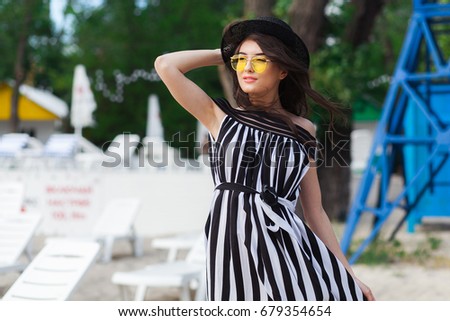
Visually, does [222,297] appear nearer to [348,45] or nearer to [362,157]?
[348,45]

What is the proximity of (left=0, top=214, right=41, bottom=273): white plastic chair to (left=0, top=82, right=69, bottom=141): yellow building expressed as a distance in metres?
20.4

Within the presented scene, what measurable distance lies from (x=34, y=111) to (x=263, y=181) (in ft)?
87.0

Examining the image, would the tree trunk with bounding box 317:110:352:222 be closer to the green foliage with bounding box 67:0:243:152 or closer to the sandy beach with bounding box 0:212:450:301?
the sandy beach with bounding box 0:212:450:301

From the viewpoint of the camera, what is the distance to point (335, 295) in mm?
2281

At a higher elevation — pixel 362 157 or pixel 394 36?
pixel 394 36

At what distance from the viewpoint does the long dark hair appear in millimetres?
2345

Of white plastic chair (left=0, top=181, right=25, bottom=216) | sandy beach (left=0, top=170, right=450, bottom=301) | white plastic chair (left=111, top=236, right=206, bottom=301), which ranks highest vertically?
white plastic chair (left=0, top=181, right=25, bottom=216)

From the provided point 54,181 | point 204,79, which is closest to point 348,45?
point 54,181

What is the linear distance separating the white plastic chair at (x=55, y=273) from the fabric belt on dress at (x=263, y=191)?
2517 mm

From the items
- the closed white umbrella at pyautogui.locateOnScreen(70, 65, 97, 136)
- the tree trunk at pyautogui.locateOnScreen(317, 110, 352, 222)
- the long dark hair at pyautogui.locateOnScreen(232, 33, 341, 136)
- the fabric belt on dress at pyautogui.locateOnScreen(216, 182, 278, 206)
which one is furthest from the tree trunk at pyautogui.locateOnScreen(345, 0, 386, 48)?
the fabric belt on dress at pyautogui.locateOnScreen(216, 182, 278, 206)

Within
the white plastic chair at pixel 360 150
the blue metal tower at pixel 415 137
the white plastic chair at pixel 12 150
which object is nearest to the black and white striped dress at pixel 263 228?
the blue metal tower at pixel 415 137

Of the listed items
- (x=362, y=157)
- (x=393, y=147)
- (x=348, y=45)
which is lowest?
(x=362, y=157)
